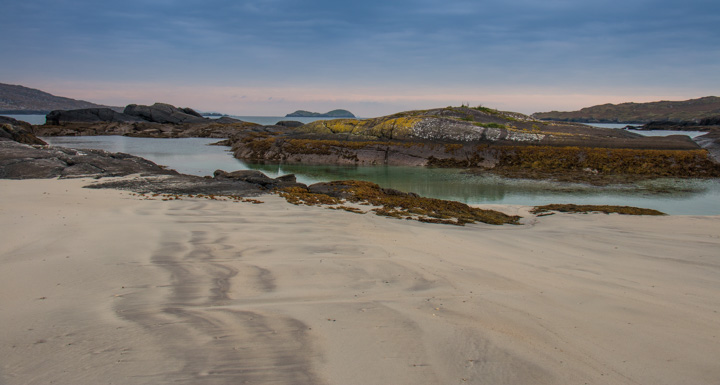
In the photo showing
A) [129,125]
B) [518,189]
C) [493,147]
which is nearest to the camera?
[518,189]

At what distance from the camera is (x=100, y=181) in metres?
10.8

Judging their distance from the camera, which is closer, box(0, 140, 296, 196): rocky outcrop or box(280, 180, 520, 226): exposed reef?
box(280, 180, 520, 226): exposed reef

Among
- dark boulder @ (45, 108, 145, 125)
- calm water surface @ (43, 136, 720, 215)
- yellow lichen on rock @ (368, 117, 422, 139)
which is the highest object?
dark boulder @ (45, 108, 145, 125)

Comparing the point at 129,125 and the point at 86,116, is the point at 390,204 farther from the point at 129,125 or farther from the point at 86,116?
the point at 86,116

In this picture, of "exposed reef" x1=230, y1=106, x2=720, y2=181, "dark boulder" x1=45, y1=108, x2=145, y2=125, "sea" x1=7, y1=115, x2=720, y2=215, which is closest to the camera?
"sea" x1=7, y1=115, x2=720, y2=215

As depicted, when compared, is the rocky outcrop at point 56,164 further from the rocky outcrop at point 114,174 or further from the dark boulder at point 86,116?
the dark boulder at point 86,116

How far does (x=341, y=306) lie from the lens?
3100 millimetres

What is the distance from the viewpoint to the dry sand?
2.22 m

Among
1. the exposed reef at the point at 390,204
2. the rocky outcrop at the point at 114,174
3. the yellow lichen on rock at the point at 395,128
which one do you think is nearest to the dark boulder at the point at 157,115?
the yellow lichen on rock at the point at 395,128

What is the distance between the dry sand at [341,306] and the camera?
2.22 m

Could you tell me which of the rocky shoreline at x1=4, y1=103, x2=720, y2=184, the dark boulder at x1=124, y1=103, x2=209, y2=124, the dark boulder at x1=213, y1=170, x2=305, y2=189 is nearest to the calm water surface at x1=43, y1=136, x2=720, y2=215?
the rocky shoreline at x1=4, y1=103, x2=720, y2=184

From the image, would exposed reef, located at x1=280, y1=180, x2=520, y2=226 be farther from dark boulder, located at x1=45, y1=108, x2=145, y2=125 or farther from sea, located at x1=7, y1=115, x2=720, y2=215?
dark boulder, located at x1=45, y1=108, x2=145, y2=125

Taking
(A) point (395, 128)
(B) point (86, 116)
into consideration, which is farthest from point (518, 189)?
(B) point (86, 116)

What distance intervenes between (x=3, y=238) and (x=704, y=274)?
24.5 ft
